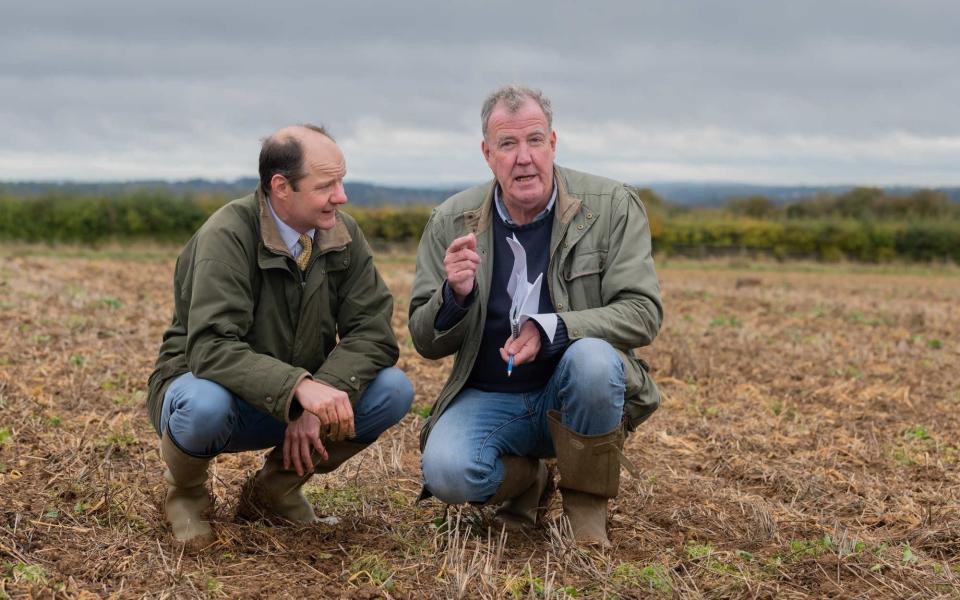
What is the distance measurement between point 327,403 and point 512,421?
0.87m

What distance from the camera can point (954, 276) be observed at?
3256cm

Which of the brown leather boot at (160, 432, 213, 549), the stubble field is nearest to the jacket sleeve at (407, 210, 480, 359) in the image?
the stubble field

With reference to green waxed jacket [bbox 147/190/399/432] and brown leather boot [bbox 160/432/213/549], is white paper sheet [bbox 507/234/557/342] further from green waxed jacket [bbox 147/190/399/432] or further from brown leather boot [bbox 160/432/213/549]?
brown leather boot [bbox 160/432/213/549]

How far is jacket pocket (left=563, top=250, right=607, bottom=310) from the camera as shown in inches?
162

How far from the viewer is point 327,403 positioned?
3.61 m

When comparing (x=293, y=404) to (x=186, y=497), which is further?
(x=186, y=497)

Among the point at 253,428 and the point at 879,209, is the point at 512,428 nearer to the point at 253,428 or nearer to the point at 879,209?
the point at 253,428

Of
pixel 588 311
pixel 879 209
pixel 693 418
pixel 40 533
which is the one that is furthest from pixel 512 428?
pixel 879 209

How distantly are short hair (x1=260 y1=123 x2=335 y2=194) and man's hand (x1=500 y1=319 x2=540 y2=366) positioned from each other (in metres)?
1.00

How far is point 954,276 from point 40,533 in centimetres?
3333

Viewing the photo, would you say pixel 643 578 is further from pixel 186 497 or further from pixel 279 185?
pixel 279 185

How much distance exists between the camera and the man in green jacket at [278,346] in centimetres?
364

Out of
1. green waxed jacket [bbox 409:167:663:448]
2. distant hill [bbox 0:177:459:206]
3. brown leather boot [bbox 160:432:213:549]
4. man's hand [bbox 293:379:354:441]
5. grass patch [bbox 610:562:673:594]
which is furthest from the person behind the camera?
distant hill [bbox 0:177:459:206]

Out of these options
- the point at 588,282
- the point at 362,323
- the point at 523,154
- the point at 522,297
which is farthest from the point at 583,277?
the point at 362,323
